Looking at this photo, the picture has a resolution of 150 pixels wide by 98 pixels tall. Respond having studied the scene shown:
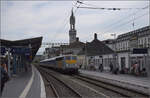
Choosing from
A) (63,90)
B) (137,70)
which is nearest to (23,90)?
(63,90)

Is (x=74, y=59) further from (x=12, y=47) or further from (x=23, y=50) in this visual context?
(x=12, y=47)

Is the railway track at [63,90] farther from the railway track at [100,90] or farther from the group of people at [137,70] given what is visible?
the group of people at [137,70]

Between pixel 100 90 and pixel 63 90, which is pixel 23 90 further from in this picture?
pixel 100 90

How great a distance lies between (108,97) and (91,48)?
164 ft

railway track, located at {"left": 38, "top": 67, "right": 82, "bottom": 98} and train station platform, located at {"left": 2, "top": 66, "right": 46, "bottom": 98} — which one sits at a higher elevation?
train station platform, located at {"left": 2, "top": 66, "right": 46, "bottom": 98}

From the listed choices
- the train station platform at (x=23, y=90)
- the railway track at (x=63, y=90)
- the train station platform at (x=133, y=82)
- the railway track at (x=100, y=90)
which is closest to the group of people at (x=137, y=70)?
the train station platform at (x=133, y=82)

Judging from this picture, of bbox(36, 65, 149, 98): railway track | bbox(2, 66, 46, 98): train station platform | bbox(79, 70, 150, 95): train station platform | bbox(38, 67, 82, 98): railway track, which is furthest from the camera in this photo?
bbox(79, 70, 150, 95): train station platform

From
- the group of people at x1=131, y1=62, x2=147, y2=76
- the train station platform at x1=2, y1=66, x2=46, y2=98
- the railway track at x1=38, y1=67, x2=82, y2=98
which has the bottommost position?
the railway track at x1=38, y1=67, x2=82, y2=98

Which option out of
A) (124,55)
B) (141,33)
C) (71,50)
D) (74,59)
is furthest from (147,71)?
(71,50)

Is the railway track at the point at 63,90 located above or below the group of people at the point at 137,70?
below

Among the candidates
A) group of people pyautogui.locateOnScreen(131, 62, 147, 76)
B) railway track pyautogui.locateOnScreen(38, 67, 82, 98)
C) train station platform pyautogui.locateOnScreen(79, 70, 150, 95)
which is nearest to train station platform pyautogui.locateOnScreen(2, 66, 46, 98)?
railway track pyautogui.locateOnScreen(38, 67, 82, 98)

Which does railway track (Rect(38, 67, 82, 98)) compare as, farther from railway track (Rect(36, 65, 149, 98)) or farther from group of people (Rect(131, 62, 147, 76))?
group of people (Rect(131, 62, 147, 76))

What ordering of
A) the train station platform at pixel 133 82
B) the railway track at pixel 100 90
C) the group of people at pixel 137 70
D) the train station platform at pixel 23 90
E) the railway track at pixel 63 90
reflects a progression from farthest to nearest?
the group of people at pixel 137 70 → the train station platform at pixel 133 82 → the railway track at pixel 63 90 → the railway track at pixel 100 90 → the train station platform at pixel 23 90

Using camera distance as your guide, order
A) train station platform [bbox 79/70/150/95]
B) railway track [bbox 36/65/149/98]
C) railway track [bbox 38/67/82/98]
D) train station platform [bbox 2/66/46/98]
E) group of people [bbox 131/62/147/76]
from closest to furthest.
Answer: train station platform [bbox 2/66/46/98], railway track [bbox 36/65/149/98], railway track [bbox 38/67/82/98], train station platform [bbox 79/70/150/95], group of people [bbox 131/62/147/76]
